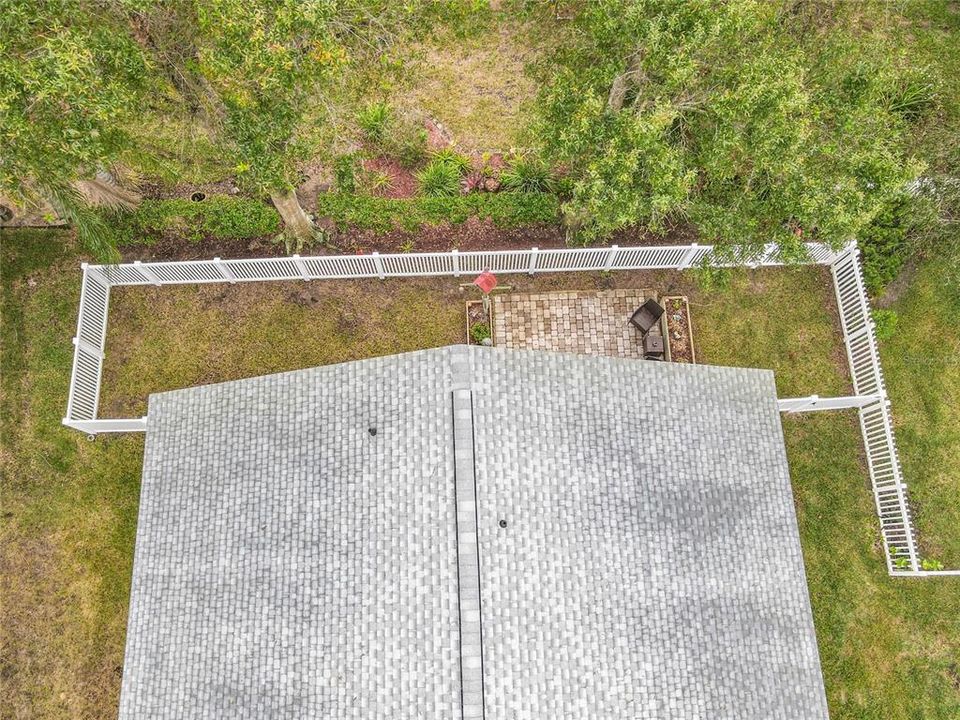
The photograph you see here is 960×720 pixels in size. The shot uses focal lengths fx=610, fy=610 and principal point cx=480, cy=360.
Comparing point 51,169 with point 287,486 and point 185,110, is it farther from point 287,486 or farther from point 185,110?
point 287,486

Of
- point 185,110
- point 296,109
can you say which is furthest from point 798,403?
point 185,110

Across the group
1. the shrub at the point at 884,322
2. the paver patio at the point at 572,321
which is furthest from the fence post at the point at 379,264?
the shrub at the point at 884,322

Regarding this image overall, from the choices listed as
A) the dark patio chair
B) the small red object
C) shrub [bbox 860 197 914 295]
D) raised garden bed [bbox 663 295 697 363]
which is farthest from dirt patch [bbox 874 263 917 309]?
the small red object

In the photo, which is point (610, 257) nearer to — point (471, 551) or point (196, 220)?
point (471, 551)

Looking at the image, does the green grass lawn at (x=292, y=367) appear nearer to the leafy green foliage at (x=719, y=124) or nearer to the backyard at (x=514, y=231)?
the backyard at (x=514, y=231)

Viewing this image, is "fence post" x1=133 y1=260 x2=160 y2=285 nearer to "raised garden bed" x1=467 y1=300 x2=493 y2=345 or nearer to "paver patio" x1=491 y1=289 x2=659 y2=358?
"raised garden bed" x1=467 y1=300 x2=493 y2=345

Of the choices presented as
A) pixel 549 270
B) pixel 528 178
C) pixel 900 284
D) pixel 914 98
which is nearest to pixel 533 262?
pixel 549 270
